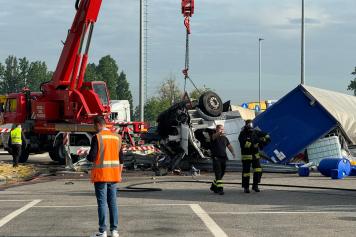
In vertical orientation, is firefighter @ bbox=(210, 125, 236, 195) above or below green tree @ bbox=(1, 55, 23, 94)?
below

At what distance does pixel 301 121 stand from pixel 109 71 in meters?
109

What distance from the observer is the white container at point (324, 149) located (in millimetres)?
20516

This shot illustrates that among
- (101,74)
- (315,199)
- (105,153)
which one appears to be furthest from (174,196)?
(101,74)

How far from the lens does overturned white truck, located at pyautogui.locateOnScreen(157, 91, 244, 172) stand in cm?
2116

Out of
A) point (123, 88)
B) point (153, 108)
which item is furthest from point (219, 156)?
point (123, 88)

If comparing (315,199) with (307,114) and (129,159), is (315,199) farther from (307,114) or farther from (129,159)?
(129,159)

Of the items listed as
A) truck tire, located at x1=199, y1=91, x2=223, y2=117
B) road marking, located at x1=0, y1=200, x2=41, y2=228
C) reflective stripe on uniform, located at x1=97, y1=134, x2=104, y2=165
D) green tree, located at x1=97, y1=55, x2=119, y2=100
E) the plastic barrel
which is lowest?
road marking, located at x1=0, y1=200, x2=41, y2=228

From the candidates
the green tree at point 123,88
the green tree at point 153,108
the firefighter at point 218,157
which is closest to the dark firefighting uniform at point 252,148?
the firefighter at point 218,157

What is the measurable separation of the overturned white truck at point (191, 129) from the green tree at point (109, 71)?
105 m

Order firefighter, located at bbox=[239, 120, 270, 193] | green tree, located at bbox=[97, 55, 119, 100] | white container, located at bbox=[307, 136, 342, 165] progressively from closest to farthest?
1. firefighter, located at bbox=[239, 120, 270, 193]
2. white container, located at bbox=[307, 136, 342, 165]
3. green tree, located at bbox=[97, 55, 119, 100]

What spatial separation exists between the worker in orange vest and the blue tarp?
1275cm

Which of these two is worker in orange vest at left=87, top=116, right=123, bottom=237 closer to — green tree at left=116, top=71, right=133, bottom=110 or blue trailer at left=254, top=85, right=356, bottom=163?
blue trailer at left=254, top=85, right=356, bottom=163

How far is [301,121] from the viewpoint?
21.1 meters

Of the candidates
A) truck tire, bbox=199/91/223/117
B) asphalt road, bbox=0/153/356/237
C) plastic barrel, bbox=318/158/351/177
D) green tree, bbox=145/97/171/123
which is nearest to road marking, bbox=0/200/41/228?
asphalt road, bbox=0/153/356/237
